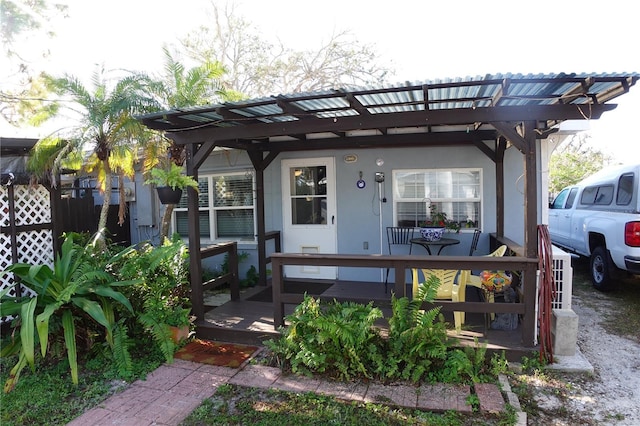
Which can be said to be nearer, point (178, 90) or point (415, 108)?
point (415, 108)

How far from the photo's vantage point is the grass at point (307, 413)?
2678mm

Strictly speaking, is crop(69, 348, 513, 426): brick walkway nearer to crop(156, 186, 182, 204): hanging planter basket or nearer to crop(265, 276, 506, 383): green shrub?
crop(265, 276, 506, 383): green shrub

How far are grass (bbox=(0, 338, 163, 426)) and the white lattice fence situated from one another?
3.67 feet

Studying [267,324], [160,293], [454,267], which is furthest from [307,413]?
[160,293]

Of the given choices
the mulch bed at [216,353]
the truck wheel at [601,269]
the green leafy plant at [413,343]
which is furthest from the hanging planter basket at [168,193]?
the truck wheel at [601,269]

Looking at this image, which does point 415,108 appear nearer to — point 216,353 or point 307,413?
point 307,413

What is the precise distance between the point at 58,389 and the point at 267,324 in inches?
A: 76.0

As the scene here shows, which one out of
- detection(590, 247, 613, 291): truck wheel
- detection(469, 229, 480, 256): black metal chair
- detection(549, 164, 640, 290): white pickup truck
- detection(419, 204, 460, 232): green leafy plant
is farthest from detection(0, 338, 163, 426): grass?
detection(590, 247, 613, 291): truck wheel

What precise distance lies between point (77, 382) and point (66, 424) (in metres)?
0.52

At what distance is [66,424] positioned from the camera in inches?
108

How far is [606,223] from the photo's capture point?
5828 millimetres

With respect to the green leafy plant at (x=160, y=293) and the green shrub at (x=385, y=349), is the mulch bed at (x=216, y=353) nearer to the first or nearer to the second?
the green leafy plant at (x=160, y=293)

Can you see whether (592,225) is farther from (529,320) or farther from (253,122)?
(253,122)

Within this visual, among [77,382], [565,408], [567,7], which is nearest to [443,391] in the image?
[565,408]
